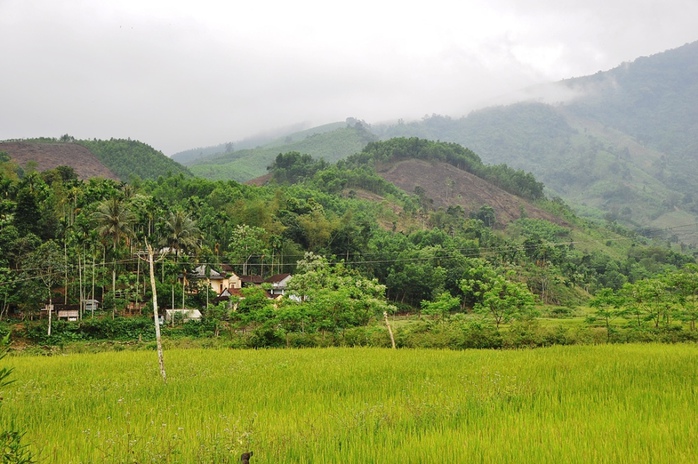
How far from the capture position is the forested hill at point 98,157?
132875 mm

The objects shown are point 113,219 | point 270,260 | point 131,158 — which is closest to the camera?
point 113,219

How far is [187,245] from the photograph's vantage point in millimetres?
45125

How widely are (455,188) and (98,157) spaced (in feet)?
336

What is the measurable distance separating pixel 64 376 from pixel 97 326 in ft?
76.8

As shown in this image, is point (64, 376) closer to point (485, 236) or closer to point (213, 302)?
point (213, 302)

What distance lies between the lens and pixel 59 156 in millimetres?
137000

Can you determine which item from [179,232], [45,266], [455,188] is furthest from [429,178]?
[45,266]

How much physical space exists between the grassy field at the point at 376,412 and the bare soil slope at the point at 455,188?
4617 inches

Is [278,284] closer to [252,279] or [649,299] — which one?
[252,279]

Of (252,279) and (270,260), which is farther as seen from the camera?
(270,260)

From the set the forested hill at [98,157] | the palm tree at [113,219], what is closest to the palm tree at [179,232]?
the palm tree at [113,219]

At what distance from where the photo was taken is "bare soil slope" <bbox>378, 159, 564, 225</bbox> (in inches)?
5266

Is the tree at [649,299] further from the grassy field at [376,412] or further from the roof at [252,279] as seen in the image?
the roof at [252,279]

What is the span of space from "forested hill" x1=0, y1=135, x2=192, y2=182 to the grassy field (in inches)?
5007
